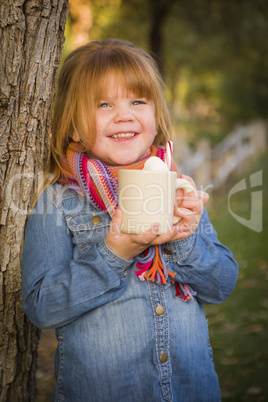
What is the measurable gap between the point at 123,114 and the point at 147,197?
1.82 ft

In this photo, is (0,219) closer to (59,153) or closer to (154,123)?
(59,153)

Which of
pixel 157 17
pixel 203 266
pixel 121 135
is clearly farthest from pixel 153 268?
pixel 157 17

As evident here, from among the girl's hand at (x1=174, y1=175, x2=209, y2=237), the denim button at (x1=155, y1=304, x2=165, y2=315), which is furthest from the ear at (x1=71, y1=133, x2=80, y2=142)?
the denim button at (x1=155, y1=304, x2=165, y2=315)

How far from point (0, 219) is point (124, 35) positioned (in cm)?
639

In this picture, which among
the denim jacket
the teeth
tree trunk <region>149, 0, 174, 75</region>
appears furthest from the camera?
tree trunk <region>149, 0, 174, 75</region>

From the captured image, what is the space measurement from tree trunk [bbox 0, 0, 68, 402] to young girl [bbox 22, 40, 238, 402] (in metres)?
0.09

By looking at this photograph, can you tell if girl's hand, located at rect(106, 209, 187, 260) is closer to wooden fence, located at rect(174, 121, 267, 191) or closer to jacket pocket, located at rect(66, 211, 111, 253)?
jacket pocket, located at rect(66, 211, 111, 253)

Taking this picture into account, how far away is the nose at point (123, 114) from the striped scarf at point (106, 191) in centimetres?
21

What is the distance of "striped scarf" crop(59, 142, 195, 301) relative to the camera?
68.7 inches

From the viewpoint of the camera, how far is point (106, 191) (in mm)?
1774

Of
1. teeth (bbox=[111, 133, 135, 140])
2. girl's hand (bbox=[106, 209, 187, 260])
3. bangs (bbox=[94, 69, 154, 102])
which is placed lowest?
girl's hand (bbox=[106, 209, 187, 260])

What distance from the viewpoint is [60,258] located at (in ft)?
5.79

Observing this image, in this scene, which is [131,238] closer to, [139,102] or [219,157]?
[139,102]

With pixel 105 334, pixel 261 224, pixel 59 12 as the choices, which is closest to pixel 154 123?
pixel 59 12
